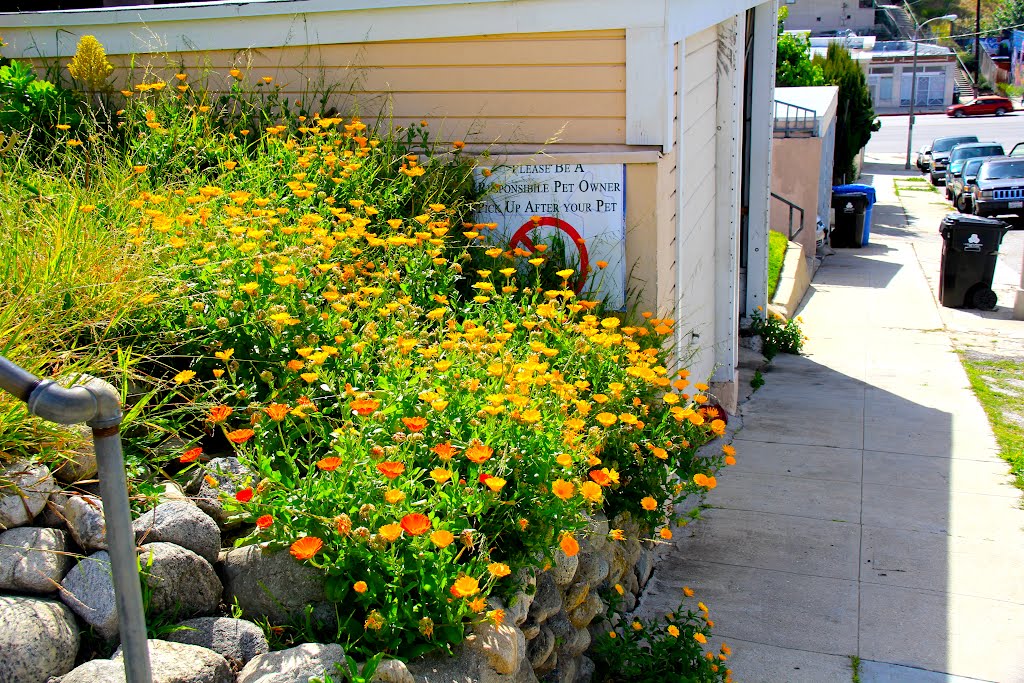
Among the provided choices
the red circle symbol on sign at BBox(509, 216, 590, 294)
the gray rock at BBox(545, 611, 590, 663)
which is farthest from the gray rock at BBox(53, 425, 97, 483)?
the red circle symbol on sign at BBox(509, 216, 590, 294)

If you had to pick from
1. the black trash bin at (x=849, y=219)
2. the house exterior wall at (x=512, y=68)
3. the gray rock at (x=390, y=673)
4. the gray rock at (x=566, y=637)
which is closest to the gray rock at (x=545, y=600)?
the gray rock at (x=566, y=637)

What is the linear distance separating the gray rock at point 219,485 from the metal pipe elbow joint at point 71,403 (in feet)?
3.97

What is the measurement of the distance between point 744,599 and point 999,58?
76.9 meters

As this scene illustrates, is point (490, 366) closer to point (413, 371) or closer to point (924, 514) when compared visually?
point (413, 371)

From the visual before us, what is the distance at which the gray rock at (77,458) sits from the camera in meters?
3.02

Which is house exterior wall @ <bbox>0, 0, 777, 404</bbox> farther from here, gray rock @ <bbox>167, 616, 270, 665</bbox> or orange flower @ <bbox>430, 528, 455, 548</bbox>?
gray rock @ <bbox>167, 616, 270, 665</bbox>

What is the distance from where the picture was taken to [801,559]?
5.57 meters

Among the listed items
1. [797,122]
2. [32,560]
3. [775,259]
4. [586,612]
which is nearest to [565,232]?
[586,612]

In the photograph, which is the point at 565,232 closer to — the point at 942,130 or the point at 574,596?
the point at 574,596

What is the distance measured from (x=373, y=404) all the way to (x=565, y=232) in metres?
2.87

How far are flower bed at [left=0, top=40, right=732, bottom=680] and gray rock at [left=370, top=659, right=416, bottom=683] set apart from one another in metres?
0.11

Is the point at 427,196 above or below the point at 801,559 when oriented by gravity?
above

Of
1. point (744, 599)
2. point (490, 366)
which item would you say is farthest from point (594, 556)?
point (744, 599)

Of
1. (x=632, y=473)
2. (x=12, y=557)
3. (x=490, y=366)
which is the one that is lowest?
(x=632, y=473)
